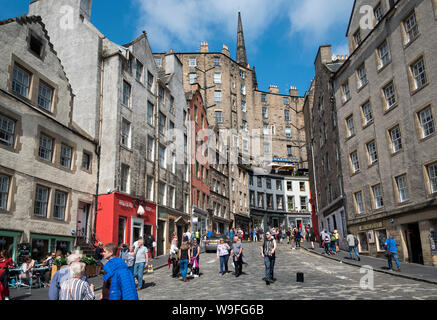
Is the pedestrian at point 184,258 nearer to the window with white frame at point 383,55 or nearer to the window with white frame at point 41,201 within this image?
the window with white frame at point 41,201

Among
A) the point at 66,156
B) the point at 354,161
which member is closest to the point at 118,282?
the point at 66,156

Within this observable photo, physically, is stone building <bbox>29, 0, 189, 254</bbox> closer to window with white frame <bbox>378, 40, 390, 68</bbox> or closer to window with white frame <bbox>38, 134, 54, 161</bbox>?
window with white frame <bbox>38, 134, 54, 161</bbox>

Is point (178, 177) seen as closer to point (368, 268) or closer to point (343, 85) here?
point (343, 85)

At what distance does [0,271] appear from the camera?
9.90 m

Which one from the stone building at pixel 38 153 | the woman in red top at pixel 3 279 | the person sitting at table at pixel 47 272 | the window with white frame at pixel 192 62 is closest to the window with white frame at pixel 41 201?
the stone building at pixel 38 153

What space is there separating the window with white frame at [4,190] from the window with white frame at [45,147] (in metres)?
2.53

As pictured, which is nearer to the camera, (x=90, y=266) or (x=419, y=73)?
(x=90, y=266)

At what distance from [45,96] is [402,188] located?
2076cm

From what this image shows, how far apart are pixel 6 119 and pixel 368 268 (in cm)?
1786

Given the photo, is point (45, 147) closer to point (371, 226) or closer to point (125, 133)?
point (125, 133)

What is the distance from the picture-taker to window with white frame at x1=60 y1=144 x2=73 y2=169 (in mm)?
19969

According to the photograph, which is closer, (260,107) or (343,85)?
(343,85)

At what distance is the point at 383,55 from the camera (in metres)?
23.3
